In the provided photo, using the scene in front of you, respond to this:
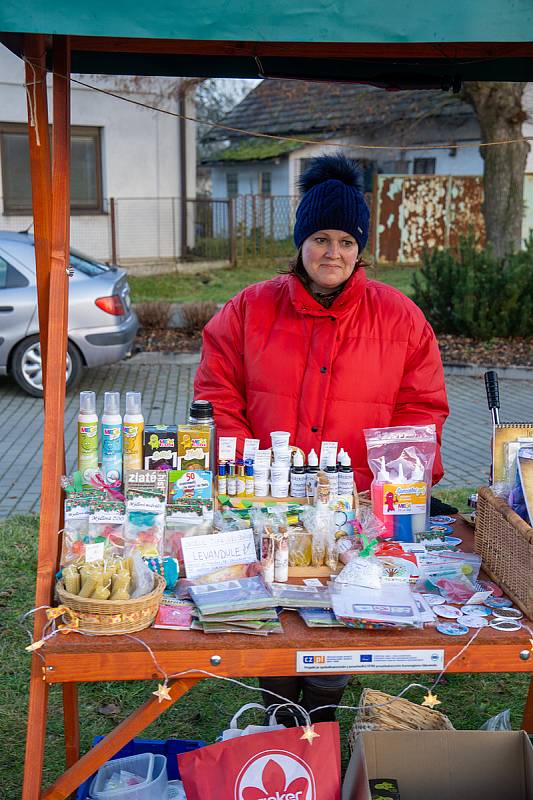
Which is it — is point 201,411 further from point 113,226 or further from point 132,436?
point 113,226

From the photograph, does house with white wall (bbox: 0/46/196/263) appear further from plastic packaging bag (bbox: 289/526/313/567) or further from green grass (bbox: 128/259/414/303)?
plastic packaging bag (bbox: 289/526/313/567)

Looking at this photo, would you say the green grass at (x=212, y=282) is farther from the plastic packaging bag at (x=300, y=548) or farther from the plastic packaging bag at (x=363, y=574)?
the plastic packaging bag at (x=363, y=574)

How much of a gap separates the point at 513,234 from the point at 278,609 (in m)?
10.7

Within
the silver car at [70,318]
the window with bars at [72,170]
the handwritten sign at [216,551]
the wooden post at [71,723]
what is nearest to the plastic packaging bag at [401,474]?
the handwritten sign at [216,551]

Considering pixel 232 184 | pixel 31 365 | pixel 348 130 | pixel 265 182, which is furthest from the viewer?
pixel 232 184

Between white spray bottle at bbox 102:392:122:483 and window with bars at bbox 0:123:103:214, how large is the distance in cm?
1363

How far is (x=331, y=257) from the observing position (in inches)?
109

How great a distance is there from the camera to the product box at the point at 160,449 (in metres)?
2.39

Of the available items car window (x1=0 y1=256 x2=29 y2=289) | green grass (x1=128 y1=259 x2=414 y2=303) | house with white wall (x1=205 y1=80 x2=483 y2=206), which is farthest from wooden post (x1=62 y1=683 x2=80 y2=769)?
house with white wall (x1=205 y1=80 x2=483 y2=206)

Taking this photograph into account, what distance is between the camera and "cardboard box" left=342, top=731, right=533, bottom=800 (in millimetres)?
2307

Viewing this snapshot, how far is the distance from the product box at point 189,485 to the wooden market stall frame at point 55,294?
1.07ft

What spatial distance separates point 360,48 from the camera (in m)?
2.50

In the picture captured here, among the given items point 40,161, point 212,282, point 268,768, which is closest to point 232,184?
point 212,282

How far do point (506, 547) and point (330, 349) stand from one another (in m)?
0.96
